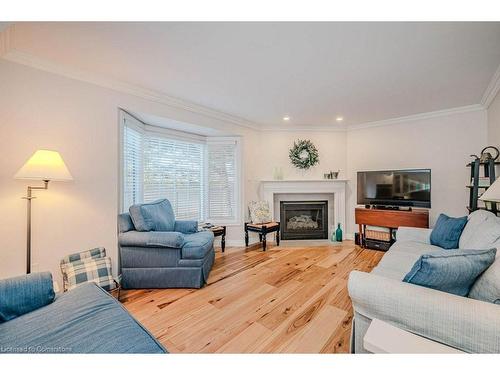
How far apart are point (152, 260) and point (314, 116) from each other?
11.0 feet

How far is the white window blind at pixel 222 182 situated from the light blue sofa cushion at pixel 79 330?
9.34 feet

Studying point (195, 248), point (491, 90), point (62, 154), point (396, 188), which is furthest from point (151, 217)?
point (491, 90)

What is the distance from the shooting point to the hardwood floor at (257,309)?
1601 mm

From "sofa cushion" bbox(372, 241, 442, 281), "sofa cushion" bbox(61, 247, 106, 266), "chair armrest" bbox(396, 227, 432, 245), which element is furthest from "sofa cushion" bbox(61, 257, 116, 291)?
"chair armrest" bbox(396, 227, 432, 245)

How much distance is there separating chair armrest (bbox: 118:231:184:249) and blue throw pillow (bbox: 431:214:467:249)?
110 inches

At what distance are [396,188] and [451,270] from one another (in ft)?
10.2

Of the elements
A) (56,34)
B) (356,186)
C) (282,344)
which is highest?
(56,34)

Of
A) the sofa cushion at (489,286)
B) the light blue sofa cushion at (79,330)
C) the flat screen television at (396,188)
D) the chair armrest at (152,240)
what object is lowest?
the light blue sofa cushion at (79,330)

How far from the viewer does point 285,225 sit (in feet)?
15.1

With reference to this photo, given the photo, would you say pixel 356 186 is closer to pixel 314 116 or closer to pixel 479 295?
pixel 314 116

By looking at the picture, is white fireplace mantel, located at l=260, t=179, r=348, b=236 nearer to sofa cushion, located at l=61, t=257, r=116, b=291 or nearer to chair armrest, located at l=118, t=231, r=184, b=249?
chair armrest, located at l=118, t=231, r=184, b=249

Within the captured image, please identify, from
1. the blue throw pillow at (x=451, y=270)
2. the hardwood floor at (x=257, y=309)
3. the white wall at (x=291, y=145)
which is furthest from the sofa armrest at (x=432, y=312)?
the white wall at (x=291, y=145)

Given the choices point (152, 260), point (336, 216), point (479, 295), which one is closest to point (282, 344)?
point (479, 295)

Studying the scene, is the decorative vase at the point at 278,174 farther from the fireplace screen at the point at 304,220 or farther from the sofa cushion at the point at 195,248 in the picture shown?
the sofa cushion at the point at 195,248
